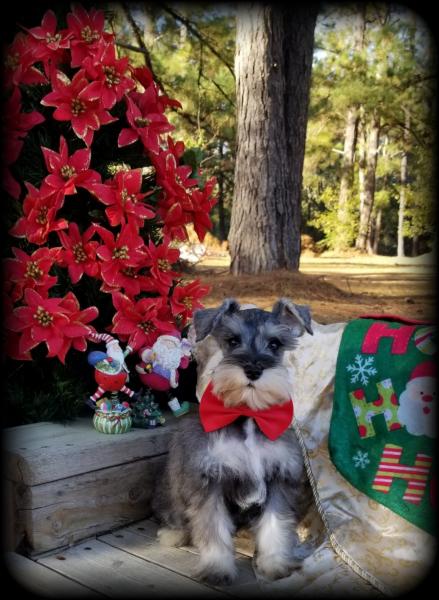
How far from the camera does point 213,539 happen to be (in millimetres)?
2633

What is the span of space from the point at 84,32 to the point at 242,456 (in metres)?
2.23

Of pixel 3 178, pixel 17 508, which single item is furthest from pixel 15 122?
pixel 17 508

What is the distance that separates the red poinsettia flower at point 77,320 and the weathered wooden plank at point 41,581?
2.97ft

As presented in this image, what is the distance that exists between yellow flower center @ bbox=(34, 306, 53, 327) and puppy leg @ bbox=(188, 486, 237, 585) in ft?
3.65

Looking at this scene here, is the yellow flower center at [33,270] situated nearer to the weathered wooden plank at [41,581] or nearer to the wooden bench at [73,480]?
the wooden bench at [73,480]

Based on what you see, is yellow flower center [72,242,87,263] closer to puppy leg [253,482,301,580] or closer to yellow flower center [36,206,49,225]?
yellow flower center [36,206,49,225]

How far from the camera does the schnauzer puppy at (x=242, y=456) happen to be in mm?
2604

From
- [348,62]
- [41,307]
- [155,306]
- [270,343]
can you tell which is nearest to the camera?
[270,343]

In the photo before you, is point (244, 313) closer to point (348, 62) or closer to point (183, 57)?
point (183, 57)

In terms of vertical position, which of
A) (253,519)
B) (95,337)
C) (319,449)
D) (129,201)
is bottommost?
(253,519)

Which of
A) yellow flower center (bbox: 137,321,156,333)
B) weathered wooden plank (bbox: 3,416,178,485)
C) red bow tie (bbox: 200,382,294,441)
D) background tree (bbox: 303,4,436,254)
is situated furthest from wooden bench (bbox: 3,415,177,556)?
background tree (bbox: 303,4,436,254)

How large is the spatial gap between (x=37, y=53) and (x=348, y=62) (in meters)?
17.9

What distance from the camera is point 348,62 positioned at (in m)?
19.3

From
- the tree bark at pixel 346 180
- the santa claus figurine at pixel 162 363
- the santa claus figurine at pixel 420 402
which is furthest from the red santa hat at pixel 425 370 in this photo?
the tree bark at pixel 346 180
